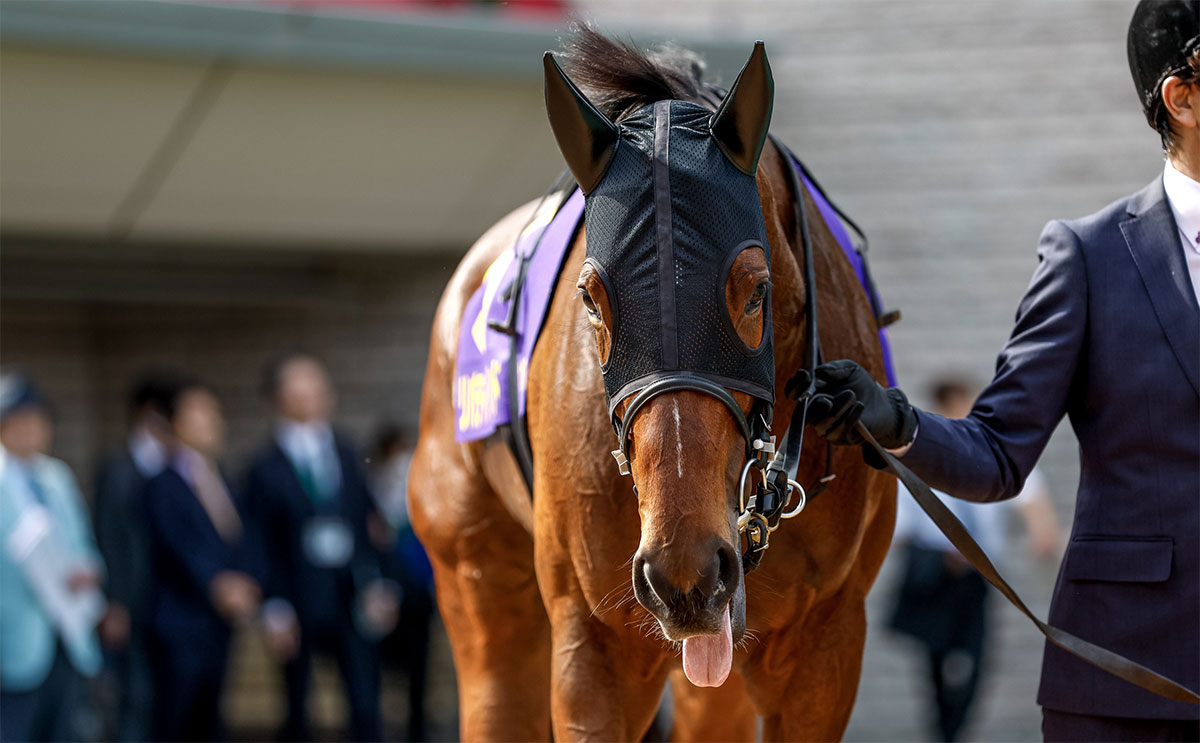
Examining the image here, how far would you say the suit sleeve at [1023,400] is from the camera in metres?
2.86

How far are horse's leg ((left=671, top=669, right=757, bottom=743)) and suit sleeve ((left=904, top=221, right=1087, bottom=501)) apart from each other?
102cm

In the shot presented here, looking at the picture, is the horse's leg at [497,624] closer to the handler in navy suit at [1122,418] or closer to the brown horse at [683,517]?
the brown horse at [683,517]

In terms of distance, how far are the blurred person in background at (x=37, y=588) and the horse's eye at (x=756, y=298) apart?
508cm

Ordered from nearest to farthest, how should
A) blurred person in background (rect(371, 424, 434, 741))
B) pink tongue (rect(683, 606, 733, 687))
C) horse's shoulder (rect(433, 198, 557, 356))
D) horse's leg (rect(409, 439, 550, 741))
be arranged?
pink tongue (rect(683, 606, 733, 687)) < horse's leg (rect(409, 439, 550, 741)) < horse's shoulder (rect(433, 198, 557, 356)) < blurred person in background (rect(371, 424, 434, 741))

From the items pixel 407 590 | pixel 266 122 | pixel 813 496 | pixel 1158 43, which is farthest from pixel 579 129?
pixel 407 590

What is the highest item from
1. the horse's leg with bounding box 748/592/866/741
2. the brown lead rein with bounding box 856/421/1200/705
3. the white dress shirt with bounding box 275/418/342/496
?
the brown lead rein with bounding box 856/421/1200/705

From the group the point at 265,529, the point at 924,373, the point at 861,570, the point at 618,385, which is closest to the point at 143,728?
the point at 265,529

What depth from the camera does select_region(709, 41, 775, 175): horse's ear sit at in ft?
8.02

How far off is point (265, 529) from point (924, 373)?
12.8 ft

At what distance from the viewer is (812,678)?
3.08m

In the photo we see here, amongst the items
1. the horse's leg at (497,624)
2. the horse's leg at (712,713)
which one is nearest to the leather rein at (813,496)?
the horse's leg at (712,713)

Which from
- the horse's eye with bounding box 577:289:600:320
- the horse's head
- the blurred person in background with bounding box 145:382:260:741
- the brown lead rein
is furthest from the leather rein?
the blurred person in background with bounding box 145:382:260:741

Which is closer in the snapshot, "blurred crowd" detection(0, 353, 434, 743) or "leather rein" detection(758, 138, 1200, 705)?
"leather rein" detection(758, 138, 1200, 705)

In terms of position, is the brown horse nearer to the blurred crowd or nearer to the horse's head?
the horse's head
